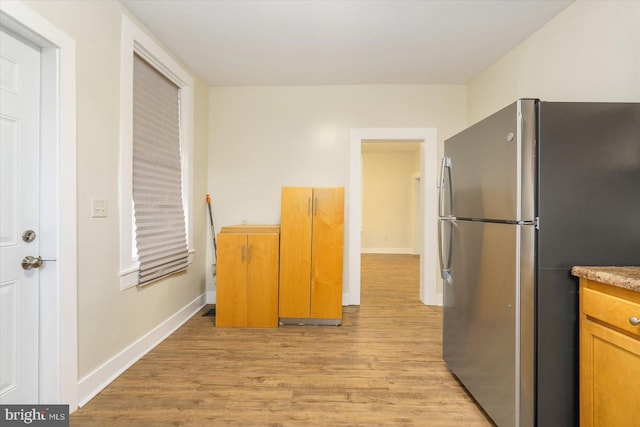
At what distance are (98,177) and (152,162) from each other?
2.35 ft

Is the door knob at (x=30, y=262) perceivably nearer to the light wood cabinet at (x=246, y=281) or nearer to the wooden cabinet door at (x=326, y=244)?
the light wood cabinet at (x=246, y=281)

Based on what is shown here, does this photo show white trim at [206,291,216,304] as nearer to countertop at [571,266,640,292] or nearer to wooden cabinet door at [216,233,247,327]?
wooden cabinet door at [216,233,247,327]

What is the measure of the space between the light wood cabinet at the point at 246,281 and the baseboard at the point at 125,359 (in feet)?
1.37

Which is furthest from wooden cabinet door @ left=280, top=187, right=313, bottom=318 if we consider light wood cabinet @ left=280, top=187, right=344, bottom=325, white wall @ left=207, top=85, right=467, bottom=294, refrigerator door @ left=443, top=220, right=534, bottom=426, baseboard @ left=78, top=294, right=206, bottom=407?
refrigerator door @ left=443, top=220, right=534, bottom=426

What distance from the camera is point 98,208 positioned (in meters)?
1.98

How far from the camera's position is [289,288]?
313 cm

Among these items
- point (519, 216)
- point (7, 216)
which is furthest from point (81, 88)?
point (519, 216)

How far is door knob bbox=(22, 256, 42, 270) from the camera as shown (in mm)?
1585

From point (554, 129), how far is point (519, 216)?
1.36ft

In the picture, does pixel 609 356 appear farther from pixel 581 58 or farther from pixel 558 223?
pixel 581 58

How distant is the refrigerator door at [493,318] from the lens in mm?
1412

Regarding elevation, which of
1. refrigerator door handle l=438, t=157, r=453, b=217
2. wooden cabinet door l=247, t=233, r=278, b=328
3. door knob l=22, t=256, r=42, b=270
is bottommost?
wooden cabinet door l=247, t=233, r=278, b=328

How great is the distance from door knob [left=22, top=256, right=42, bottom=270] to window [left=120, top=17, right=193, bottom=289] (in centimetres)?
58

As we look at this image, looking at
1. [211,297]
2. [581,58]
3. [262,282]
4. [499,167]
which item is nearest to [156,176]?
[262,282]
